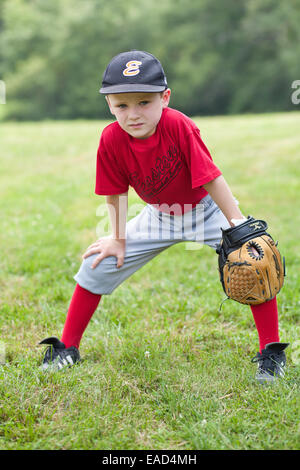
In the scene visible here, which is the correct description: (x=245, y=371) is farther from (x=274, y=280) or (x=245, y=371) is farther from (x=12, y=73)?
(x=12, y=73)

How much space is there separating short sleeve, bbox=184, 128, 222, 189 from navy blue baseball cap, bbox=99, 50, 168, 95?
27 cm

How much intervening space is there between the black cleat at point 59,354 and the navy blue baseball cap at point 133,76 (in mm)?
1242

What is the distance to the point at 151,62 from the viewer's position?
2.14 metres

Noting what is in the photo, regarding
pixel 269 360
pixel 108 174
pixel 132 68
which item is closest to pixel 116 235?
pixel 108 174

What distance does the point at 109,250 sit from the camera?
97.8 inches

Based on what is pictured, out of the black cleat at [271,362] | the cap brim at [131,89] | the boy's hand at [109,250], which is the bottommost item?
the black cleat at [271,362]

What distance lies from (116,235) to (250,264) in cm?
73

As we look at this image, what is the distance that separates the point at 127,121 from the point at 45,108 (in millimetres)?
30894

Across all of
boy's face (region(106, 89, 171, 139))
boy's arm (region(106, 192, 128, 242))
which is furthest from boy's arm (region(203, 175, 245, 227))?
boy's arm (region(106, 192, 128, 242))

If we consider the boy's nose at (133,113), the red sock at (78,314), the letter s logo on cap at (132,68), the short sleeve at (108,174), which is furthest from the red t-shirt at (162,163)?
the red sock at (78,314)

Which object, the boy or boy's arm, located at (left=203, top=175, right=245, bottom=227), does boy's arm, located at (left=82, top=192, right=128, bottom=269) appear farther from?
boy's arm, located at (left=203, top=175, right=245, bottom=227)

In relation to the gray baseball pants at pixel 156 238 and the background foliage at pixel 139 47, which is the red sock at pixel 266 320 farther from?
the background foliage at pixel 139 47

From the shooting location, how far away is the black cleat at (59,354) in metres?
2.46

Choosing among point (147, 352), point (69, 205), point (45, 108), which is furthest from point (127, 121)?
point (45, 108)
